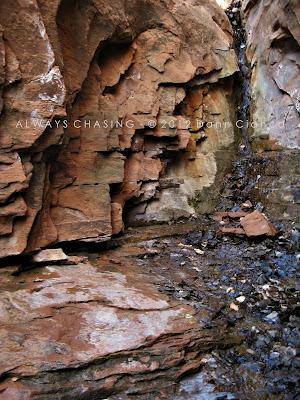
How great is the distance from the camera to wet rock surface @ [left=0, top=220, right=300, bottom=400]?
148 inches

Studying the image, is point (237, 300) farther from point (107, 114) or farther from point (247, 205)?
point (107, 114)

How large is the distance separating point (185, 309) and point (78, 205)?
9.93ft

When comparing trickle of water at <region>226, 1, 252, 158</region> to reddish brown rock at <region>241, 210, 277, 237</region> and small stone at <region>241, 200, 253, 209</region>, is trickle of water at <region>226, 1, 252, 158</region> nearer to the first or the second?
small stone at <region>241, 200, 253, 209</region>

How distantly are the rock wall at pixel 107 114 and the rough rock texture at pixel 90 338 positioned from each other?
125 centimetres

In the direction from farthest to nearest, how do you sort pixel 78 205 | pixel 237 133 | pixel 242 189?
pixel 237 133 < pixel 242 189 < pixel 78 205

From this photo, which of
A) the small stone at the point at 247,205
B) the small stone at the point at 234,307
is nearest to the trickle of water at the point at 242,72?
the small stone at the point at 247,205

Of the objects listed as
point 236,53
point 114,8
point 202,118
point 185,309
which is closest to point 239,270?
point 185,309

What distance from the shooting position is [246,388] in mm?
3820

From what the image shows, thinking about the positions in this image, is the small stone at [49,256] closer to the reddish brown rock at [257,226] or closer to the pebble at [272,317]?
the pebble at [272,317]

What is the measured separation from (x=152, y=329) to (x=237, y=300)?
1.54 m

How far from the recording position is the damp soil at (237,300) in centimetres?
385

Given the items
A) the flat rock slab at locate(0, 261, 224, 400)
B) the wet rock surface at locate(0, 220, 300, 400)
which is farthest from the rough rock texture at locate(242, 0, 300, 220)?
the flat rock slab at locate(0, 261, 224, 400)

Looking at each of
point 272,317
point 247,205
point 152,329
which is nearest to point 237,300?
point 272,317

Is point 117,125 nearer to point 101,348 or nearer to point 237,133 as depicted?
point 237,133
